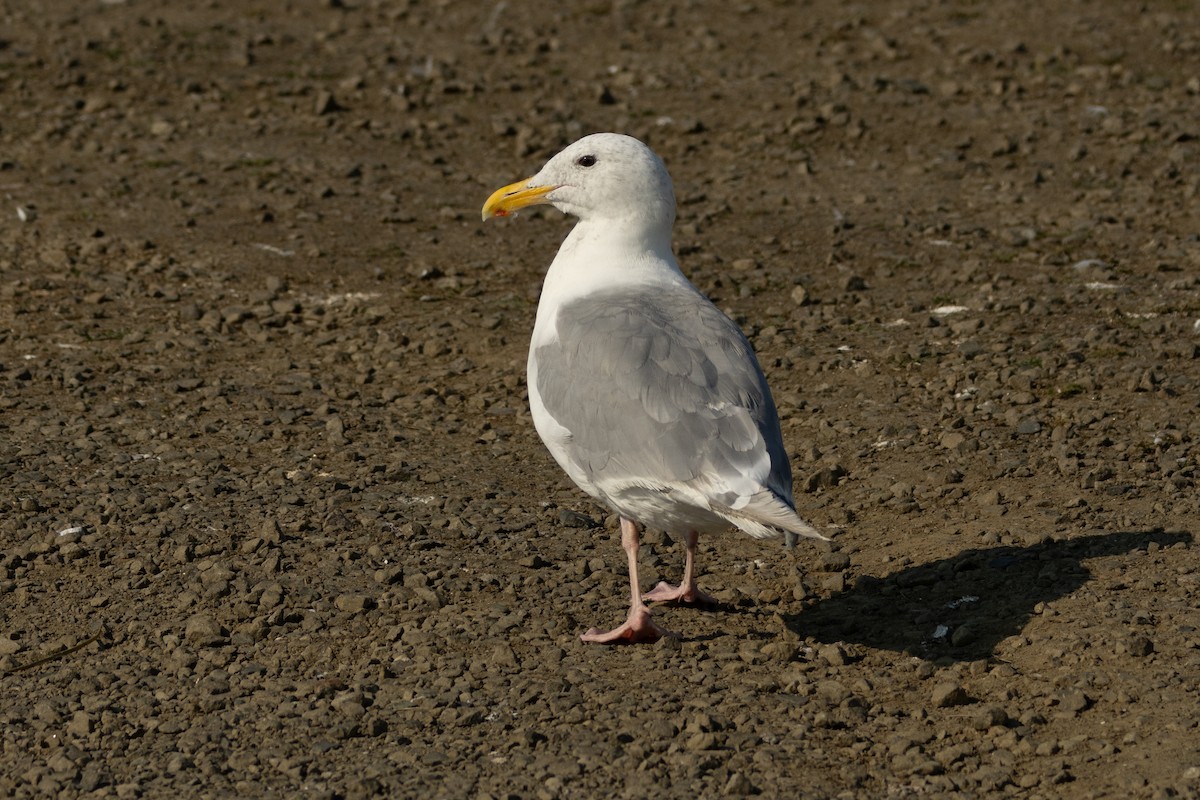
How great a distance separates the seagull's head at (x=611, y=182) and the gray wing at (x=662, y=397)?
0.46m

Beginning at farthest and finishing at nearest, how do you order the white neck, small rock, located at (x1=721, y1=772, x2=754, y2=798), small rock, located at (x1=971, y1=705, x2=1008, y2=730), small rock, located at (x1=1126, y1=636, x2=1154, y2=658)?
1. the white neck
2. small rock, located at (x1=1126, y1=636, x2=1154, y2=658)
3. small rock, located at (x1=971, y1=705, x2=1008, y2=730)
4. small rock, located at (x1=721, y1=772, x2=754, y2=798)

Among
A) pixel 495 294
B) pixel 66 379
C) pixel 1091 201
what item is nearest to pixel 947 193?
pixel 1091 201

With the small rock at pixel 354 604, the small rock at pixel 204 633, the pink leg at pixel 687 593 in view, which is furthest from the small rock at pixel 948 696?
the small rock at pixel 204 633

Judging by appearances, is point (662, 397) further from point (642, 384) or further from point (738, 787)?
point (738, 787)

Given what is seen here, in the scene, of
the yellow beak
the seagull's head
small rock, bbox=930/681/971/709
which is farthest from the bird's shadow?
the yellow beak

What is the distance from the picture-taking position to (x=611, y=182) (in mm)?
6336

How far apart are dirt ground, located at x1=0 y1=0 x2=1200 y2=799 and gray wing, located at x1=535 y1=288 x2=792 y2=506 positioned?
705mm

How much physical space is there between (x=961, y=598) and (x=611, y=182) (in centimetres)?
213

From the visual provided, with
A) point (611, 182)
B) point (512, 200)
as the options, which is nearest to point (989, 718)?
point (611, 182)

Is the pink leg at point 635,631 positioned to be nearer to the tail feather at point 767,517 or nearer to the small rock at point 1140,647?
the tail feather at point 767,517

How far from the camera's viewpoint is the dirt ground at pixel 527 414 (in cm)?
511

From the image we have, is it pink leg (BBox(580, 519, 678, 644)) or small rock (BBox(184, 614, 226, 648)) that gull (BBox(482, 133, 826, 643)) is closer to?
pink leg (BBox(580, 519, 678, 644))

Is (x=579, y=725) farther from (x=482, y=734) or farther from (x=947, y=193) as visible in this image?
(x=947, y=193)

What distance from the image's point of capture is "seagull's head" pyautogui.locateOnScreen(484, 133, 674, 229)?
6328 millimetres
